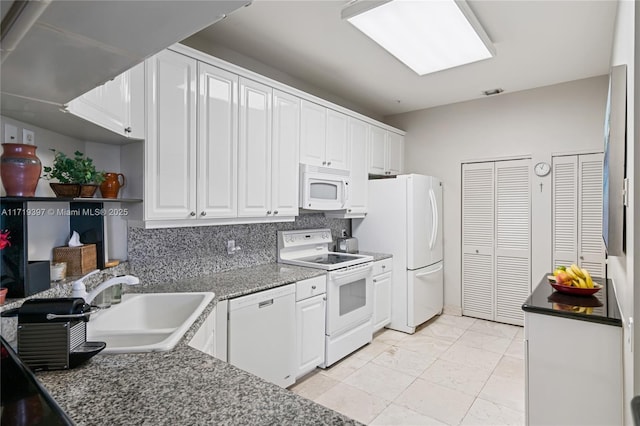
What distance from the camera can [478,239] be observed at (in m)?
4.25

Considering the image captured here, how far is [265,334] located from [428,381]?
4.59ft

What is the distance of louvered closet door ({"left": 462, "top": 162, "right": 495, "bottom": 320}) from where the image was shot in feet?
13.6

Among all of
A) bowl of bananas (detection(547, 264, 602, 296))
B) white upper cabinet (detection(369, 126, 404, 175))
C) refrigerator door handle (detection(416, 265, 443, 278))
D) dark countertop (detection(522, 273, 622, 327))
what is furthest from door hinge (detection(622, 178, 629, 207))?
white upper cabinet (detection(369, 126, 404, 175))

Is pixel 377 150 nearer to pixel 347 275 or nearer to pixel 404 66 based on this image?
pixel 404 66

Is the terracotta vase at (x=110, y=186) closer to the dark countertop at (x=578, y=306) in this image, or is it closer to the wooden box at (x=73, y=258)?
the wooden box at (x=73, y=258)

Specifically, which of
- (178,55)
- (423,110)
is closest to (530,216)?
(423,110)

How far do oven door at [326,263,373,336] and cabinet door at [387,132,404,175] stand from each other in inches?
63.5

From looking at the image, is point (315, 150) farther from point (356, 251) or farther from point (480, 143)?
point (480, 143)

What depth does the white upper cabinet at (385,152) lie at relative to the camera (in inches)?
161

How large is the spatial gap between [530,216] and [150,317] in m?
3.93

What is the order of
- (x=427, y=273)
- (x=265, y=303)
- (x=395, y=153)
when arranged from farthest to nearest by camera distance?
1. (x=395, y=153)
2. (x=427, y=273)
3. (x=265, y=303)

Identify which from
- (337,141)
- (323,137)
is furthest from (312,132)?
(337,141)

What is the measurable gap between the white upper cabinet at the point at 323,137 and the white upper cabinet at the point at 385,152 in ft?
1.77

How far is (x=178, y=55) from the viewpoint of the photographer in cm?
217
